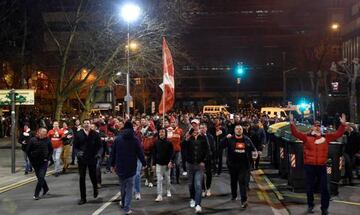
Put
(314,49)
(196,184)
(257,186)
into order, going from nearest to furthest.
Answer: (196,184) < (257,186) < (314,49)

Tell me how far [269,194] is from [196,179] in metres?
2.68

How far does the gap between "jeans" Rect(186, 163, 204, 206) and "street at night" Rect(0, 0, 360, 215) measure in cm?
2

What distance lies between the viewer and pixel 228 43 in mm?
114812

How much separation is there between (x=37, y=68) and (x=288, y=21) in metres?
77.5

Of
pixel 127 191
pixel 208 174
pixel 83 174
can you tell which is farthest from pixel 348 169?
pixel 83 174

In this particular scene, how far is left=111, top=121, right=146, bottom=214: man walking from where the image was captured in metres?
10.3

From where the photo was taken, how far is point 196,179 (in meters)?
10.8

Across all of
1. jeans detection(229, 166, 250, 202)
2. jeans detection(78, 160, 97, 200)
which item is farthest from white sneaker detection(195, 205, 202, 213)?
jeans detection(78, 160, 97, 200)

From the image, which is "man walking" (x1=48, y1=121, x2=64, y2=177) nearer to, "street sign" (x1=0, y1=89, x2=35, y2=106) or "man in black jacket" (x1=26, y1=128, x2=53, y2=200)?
"street sign" (x1=0, y1=89, x2=35, y2=106)

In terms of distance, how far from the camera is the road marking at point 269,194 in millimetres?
10681

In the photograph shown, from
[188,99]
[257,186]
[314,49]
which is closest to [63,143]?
[257,186]

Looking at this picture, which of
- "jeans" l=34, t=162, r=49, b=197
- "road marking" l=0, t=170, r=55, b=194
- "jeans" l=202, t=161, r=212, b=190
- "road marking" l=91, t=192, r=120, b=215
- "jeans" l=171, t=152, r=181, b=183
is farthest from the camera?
"jeans" l=171, t=152, r=181, b=183

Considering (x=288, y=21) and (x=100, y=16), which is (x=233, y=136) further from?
(x=288, y=21)

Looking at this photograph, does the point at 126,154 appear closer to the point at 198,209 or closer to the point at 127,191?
the point at 127,191
